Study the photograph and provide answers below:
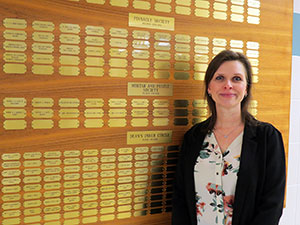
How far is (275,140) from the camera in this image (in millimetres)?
1031

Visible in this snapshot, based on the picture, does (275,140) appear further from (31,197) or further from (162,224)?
(31,197)

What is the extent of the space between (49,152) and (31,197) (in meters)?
0.17

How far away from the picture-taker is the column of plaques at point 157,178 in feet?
3.87

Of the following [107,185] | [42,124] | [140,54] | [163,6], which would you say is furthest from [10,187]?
[163,6]

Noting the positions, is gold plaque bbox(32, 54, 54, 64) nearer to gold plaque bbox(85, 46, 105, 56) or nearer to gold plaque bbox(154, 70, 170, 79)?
gold plaque bbox(85, 46, 105, 56)

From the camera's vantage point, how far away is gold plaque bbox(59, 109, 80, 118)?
102 centimetres

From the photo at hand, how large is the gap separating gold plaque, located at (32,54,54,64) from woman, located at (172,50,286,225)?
597 mm

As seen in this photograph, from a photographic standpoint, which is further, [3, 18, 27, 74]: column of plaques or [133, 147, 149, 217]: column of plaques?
[133, 147, 149, 217]: column of plaques

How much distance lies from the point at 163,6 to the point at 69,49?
16.4 inches

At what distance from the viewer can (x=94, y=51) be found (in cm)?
105

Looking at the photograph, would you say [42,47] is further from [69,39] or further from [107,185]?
[107,185]

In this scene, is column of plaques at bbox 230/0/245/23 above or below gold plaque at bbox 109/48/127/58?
above

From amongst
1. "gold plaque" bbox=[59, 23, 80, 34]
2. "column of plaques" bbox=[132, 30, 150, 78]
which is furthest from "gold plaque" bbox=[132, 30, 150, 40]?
"gold plaque" bbox=[59, 23, 80, 34]

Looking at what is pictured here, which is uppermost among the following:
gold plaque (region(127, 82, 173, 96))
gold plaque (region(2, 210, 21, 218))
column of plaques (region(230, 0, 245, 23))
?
column of plaques (region(230, 0, 245, 23))
